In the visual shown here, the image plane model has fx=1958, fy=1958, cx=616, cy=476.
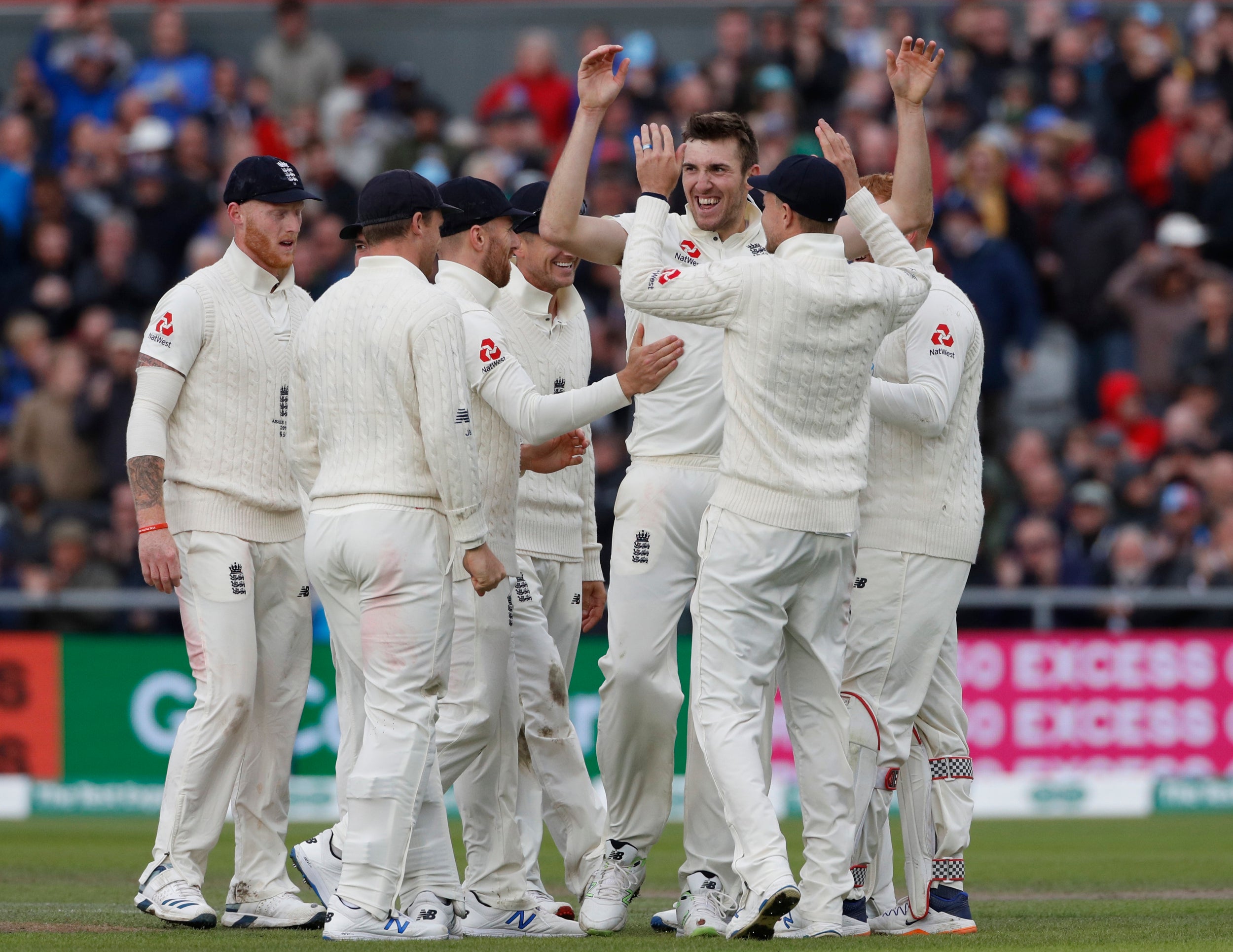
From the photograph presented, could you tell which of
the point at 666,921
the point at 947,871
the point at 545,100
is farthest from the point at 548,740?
the point at 545,100

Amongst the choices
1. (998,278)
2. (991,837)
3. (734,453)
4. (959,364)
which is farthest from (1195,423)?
(734,453)

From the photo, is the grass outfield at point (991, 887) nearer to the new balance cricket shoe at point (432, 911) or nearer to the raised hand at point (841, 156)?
the new balance cricket shoe at point (432, 911)

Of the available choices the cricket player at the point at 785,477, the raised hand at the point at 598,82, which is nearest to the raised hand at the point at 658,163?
the cricket player at the point at 785,477

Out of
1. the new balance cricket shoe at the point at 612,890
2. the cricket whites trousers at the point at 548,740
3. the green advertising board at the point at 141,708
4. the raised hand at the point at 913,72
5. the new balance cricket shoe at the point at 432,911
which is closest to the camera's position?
the new balance cricket shoe at the point at 432,911

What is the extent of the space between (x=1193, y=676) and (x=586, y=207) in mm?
8538

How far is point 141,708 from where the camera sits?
15.4 m

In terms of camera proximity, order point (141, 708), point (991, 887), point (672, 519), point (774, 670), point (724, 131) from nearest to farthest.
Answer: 1. point (774, 670)
2. point (724, 131)
3. point (672, 519)
4. point (991, 887)
5. point (141, 708)

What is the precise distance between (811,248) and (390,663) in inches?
88.9

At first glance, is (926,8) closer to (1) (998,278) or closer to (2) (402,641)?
(1) (998,278)

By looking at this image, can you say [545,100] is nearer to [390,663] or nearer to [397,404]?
[397,404]

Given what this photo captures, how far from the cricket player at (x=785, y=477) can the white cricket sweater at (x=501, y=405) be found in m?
0.45

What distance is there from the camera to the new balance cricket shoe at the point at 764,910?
7.05 meters

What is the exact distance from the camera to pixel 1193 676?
603 inches

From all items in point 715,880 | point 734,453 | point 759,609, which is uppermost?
point 734,453
